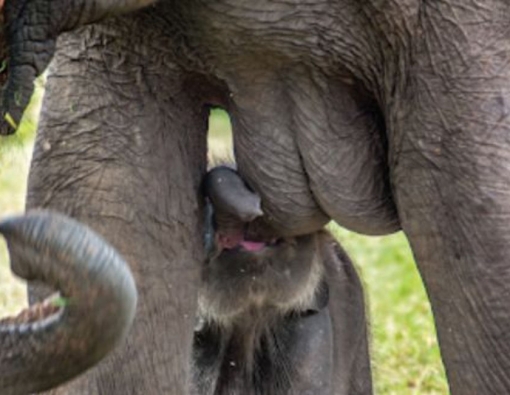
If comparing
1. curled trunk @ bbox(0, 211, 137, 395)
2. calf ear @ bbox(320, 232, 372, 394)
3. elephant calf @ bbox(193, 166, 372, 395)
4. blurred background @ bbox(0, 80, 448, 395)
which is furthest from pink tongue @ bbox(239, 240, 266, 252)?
curled trunk @ bbox(0, 211, 137, 395)

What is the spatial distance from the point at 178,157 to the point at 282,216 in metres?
0.29

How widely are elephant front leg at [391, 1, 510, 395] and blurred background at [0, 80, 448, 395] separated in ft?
3.12

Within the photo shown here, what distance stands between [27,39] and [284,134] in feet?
2.48

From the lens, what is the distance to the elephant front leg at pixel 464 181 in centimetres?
434

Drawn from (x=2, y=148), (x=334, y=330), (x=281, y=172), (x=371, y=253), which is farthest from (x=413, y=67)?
(x=371, y=253)

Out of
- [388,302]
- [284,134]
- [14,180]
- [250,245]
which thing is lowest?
[14,180]

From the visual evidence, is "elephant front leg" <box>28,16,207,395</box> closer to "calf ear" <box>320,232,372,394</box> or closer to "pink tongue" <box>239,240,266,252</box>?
"pink tongue" <box>239,240,266,252</box>

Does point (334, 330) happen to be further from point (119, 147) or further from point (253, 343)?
point (119, 147)

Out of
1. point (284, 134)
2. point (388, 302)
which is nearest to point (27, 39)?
point (284, 134)

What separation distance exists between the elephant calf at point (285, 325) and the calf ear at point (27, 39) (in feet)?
3.83

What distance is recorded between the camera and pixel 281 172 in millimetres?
4766

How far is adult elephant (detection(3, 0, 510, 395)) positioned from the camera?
4352mm

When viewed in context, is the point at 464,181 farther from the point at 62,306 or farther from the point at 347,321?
the point at 347,321

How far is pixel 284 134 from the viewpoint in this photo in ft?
15.4
